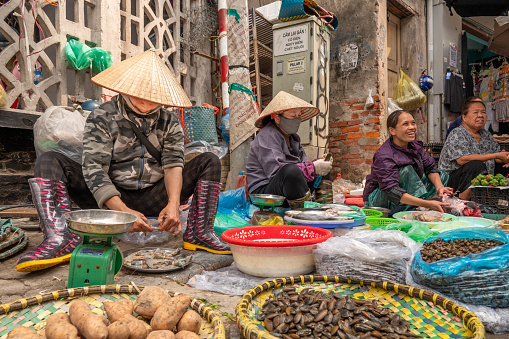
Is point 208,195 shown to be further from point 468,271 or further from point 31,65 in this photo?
point 31,65

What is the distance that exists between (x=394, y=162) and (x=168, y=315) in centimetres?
303

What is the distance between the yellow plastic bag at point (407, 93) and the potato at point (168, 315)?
24.7 feet

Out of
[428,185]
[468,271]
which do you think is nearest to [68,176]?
[468,271]

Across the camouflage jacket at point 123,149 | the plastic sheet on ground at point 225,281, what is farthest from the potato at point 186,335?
the camouflage jacket at point 123,149

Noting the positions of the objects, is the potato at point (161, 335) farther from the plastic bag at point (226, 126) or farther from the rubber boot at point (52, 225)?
the plastic bag at point (226, 126)

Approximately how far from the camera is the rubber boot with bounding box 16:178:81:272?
196 cm

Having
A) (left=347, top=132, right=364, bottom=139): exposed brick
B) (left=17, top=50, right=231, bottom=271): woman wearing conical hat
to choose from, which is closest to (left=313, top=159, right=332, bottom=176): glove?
(left=17, top=50, right=231, bottom=271): woman wearing conical hat

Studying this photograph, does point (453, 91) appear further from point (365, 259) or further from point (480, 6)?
point (365, 259)

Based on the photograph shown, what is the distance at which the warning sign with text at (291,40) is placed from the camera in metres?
5.87

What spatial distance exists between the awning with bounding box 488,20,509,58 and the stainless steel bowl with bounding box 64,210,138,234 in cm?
497

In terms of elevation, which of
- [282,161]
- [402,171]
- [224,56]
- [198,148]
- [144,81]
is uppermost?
[224,56]

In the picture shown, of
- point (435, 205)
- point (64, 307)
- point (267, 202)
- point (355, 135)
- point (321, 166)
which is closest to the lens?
point (64, 307)

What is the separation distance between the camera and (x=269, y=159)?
136 inches

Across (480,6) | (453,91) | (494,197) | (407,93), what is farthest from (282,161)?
(453,91)
